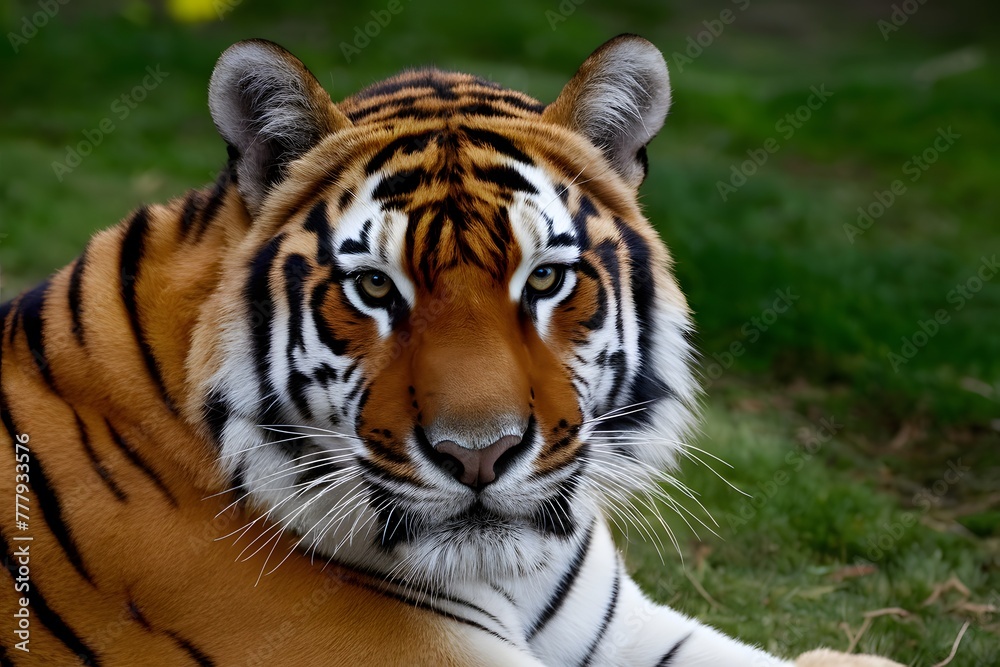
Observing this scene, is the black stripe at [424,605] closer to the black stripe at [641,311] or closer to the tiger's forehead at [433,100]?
the black stripe at [641,311]

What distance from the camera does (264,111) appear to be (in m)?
1.95

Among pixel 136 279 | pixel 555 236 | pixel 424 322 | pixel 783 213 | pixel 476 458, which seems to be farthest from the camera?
pixel 783 213

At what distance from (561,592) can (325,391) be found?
71cm

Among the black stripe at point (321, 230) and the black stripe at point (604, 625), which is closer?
the black stripe at point (321, 230)

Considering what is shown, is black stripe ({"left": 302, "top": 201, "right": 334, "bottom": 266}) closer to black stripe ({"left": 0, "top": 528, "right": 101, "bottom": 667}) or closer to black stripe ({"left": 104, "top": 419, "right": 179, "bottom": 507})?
black stripe ({"left": 104, "top": 419, "right": 179, "bottom": 507})

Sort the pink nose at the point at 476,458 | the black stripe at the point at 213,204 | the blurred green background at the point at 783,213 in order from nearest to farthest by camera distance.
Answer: the pink nose at the point at 476,458 → the black stripe at the point at 213,204 → the blurred green background at the point at 783,213

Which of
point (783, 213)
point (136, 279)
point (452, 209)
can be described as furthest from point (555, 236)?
point (783, 213)

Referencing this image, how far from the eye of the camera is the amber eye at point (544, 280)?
6.11ft

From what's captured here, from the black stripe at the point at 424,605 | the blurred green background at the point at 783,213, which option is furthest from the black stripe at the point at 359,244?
the blurred green background at the point at 783,213

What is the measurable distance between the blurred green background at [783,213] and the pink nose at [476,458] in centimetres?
131

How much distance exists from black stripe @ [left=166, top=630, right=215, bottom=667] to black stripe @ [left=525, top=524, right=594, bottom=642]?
65cm

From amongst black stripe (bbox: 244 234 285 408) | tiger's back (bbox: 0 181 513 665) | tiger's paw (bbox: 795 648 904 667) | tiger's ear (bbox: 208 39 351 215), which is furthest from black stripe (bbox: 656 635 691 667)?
tiger's ear (bbox: 208 39 351 215)

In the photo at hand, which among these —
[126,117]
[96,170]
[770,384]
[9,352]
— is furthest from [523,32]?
[9,352]

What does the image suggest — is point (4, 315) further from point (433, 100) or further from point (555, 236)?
point (555, 236)
